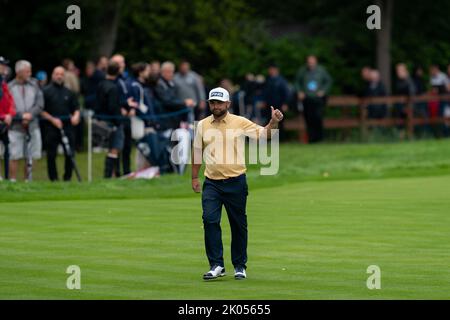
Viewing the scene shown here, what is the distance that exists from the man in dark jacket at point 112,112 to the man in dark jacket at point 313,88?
1089 centimetres

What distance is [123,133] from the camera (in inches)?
1067

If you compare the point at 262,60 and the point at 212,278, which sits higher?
the point at 262,60

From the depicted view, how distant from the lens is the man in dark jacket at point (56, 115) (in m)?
26.2

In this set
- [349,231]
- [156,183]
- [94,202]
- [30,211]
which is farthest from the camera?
[156,183]

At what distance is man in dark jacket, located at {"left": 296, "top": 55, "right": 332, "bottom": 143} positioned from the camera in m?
37.4

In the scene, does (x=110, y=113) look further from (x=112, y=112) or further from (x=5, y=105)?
(x=5, y=105)

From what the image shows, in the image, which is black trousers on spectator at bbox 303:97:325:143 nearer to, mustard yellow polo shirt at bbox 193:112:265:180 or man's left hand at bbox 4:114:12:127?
man's left hand at bbox 4:114:12:127

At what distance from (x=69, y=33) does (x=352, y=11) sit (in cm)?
1025

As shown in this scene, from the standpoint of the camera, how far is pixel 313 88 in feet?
123

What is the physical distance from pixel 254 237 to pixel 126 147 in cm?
940

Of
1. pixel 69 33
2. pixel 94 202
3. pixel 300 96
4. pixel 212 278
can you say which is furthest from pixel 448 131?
pixel 212 278

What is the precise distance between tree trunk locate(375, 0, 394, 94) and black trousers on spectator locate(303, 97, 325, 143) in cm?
834

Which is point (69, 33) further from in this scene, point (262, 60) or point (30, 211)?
point (30, 211)

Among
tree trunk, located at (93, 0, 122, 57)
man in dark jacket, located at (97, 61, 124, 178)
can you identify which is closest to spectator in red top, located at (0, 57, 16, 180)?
man in dark jacket, located at (97, 61, 124, 178)
